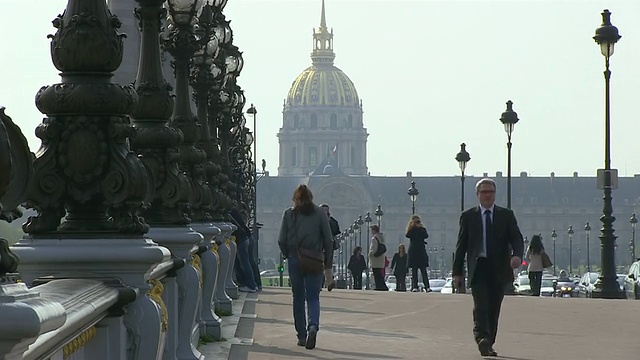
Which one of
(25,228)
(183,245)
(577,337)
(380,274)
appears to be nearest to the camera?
(25,228)

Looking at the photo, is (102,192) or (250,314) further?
(250,314)

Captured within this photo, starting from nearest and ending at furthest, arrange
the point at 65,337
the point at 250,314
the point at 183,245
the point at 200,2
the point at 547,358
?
1. the point at 65,337
2. the point at 183,245
3. the point at 200,2
4. the point at 547,358
5. the point at 250,314

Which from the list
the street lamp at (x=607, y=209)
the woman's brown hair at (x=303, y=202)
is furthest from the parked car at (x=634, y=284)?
the woman's brown hair at (x=303, y=202)

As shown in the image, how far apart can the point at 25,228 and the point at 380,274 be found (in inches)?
1145

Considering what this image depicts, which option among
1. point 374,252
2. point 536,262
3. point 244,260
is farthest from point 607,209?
point 244,260

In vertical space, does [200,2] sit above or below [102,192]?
above

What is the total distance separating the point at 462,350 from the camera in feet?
48.0

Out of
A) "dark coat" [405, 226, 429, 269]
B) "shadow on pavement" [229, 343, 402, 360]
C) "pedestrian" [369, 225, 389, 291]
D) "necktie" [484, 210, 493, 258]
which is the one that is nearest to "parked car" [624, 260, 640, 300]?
"dark coat" [405, 226, 429, 269]

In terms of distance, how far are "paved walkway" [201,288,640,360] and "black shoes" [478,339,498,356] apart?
0.10m

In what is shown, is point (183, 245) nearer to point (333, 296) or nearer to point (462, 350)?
point (462, 350)

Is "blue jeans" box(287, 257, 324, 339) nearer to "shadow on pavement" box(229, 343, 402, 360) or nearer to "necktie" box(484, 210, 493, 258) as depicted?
"shadow on pavement" box(229, 343, 402, 360)

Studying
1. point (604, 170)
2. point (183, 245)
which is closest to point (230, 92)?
point (183, 245)

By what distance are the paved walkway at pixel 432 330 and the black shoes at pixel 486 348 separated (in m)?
0.10

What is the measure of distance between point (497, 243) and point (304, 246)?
1923 millimetres
